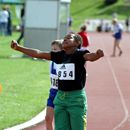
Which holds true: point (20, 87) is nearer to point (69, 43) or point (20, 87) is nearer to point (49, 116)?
point (49, 116)

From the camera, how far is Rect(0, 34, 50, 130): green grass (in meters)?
11.7

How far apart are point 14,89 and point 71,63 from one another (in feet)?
24.1

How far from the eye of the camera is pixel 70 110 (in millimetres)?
7711

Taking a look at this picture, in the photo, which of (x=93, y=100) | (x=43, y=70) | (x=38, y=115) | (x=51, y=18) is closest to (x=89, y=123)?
(x=38, y=115)

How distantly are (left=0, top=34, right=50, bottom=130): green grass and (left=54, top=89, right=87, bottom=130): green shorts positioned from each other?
9.03ft

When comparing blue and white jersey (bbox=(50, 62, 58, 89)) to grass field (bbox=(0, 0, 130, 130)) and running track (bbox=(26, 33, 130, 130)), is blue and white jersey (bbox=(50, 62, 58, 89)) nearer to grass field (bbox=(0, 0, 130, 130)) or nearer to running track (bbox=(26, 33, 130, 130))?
grass field (bbox=(0, 0, 130, 130))

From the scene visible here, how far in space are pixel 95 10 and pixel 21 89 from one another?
77065 millimetres

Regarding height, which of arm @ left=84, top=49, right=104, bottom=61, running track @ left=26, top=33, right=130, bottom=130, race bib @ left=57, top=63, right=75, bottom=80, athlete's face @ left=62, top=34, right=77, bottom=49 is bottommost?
running track @ left=26, top=33, right=130, bottom=130

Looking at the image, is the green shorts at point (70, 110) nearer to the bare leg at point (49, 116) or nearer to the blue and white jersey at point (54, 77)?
the blue and white jersey at point (54, 77)

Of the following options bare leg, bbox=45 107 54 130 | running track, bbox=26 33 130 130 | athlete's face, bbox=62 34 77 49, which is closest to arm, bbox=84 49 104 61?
athlete's face, bbox=62 34 77 49

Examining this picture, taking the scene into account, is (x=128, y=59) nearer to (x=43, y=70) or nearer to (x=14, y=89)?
(x=43, y=70)

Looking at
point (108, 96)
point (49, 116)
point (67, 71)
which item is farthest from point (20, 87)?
point (67, 71)

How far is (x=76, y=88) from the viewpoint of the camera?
7754 mm

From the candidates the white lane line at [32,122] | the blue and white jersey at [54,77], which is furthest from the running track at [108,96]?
the blue and white jersey at [54,77]
